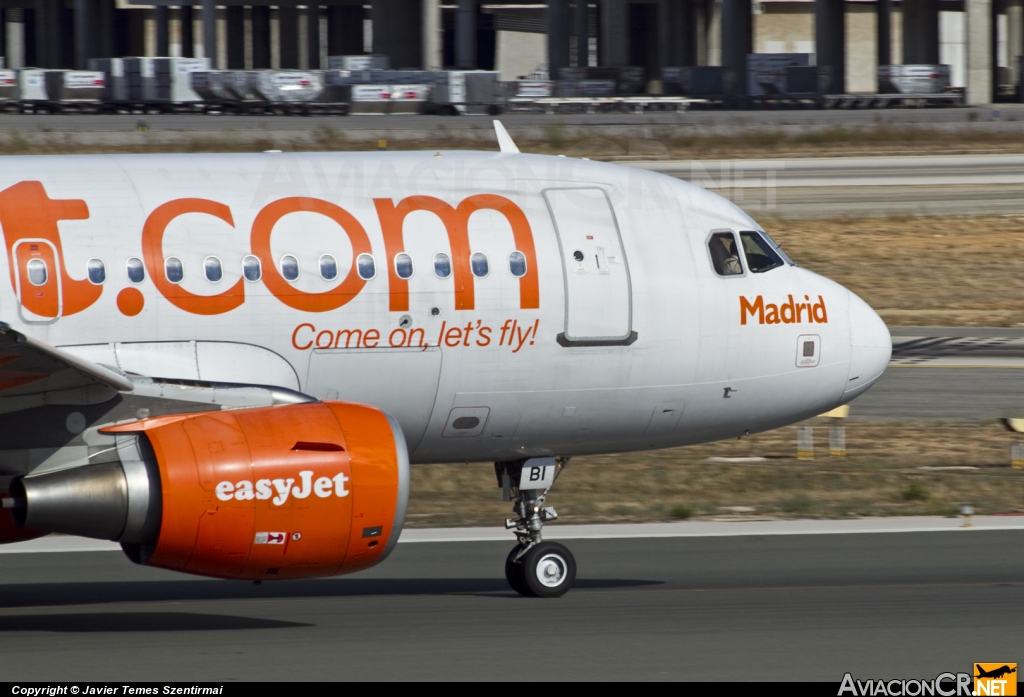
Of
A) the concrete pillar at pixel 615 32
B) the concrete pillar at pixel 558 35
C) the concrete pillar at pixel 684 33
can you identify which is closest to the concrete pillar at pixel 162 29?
the concrete pillar at pixel 558 35

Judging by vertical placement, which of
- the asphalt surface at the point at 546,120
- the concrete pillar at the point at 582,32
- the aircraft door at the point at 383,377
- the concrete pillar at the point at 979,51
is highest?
the concrete pillar at the point at 582,32

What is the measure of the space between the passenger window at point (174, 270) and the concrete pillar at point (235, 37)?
102550mm

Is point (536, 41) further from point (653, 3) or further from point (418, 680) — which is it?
point (418, 680)

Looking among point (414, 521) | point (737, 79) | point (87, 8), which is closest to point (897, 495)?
point (414, 521)

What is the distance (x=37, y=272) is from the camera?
10945 millimetres

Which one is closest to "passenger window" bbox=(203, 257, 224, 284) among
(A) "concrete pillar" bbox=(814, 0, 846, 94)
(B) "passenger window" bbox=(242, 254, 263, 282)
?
(B) "passenger window" bbox=(242, 254, 263, 282)

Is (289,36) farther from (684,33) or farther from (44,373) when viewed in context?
(44,373)

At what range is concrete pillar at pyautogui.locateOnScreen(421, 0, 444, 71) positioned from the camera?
7606 centimetres

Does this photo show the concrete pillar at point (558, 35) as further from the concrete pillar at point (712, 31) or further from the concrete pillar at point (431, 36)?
the concrete pillar at point (712, 31)

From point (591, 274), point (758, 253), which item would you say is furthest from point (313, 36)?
point (591, 274)

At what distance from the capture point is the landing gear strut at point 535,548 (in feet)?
42.0

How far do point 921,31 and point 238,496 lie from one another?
286 ft

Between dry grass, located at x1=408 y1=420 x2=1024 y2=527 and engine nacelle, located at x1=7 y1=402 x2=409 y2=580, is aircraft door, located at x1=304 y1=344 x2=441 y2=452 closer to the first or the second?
engine nacelle, located at x1=7 y1=402 x2=409 y2=580

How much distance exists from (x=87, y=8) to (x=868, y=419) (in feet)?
244
